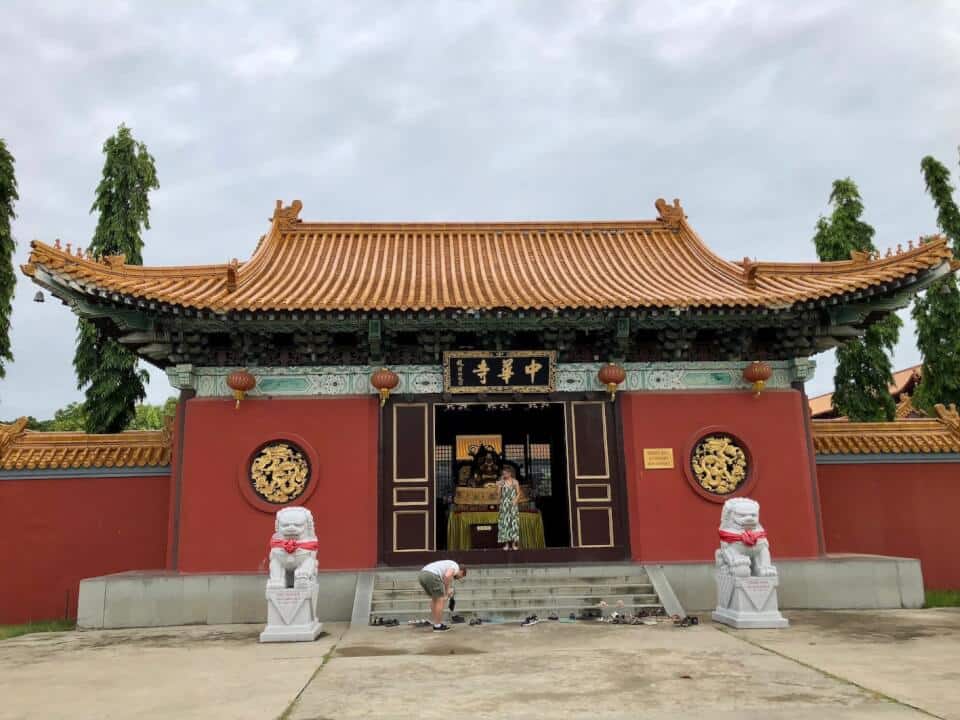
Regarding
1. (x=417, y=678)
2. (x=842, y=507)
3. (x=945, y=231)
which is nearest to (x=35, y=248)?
(x=417, y=678)

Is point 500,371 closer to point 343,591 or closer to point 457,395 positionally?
point 457,395

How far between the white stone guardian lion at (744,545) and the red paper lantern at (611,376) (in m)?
2.41

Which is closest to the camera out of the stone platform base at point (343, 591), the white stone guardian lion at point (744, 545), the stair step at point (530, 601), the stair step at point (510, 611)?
the white stone guardian lion at point (744, 545)

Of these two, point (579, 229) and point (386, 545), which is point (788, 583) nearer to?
point (386, 545)

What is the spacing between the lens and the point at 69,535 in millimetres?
10211

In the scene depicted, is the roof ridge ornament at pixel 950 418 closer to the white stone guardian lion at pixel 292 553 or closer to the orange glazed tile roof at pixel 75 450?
the white stone guardian lion at pixel 292 553

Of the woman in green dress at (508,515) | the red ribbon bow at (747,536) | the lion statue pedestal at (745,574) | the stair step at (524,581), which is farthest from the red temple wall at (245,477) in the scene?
the red ribbon bow at (747,536)

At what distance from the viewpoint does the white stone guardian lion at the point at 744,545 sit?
761cm

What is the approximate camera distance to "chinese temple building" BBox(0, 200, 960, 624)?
29.9ft

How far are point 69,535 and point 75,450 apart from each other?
47.9 inches

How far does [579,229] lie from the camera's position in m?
13.6

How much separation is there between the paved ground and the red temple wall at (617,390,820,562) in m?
1.83

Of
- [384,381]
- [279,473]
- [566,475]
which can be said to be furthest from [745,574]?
[279,473]

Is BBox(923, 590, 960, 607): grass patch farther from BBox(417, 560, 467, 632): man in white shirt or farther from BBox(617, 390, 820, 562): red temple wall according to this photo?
BBox(417, 560, 467, 632): man in white shirt
